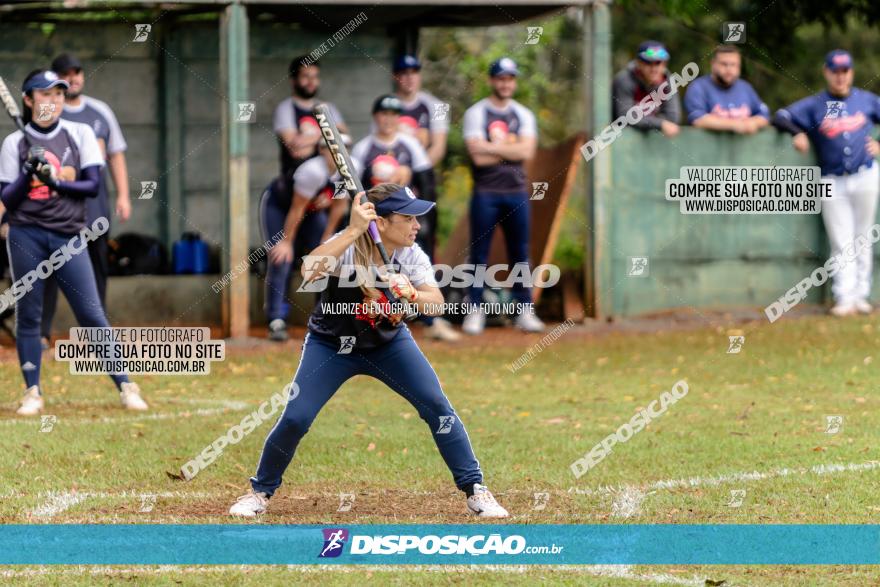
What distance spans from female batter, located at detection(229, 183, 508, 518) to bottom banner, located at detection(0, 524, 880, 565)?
0.48m

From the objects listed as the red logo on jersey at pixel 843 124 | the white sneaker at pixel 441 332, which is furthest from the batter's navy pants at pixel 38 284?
the red logo on jersey at pixel 843 124

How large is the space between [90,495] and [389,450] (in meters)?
1.94

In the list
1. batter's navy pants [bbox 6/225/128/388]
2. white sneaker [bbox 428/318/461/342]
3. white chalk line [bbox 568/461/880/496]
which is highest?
batter's navy pants [bbox 6/225/128/388]

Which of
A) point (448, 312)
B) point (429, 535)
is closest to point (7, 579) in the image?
point (429, 535)

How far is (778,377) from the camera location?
1186 centimetres

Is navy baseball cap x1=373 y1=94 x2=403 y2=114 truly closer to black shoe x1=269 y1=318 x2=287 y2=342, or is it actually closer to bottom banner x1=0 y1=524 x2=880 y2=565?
black shoe x1=269 y1=318 x2=287 y2=342

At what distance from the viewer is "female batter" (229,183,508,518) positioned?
7008 mm

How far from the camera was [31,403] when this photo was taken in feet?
34.1

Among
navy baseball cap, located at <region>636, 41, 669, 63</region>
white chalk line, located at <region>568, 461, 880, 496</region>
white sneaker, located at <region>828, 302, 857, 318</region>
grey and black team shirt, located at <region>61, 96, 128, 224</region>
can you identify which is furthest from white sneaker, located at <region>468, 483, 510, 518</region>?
white sneaker, located at <region>828, 302, 857, 318</region>

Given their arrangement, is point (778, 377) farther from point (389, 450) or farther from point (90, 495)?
point (90, 495)

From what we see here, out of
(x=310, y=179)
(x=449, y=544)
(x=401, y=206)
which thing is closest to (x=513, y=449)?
(x=401, y=206)

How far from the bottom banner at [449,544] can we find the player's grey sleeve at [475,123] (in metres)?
7.79

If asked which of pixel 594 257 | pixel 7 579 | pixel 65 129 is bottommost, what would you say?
pixel 7 579

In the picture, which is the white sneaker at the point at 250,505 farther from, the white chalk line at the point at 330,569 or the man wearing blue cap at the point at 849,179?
the man wearing blue cap at the point at 849,179
